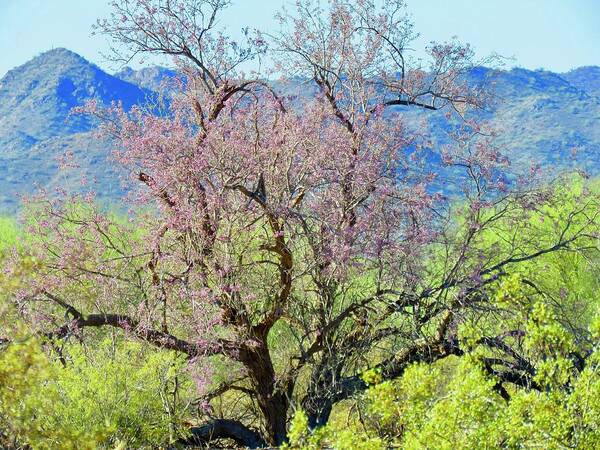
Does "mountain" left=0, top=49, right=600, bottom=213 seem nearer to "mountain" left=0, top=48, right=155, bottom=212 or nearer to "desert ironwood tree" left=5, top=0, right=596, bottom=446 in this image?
"mountain" left=0, top=48, right=155, bottom=212

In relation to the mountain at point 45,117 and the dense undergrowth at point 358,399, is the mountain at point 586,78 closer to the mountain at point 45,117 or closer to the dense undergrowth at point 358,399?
the mountain at point 45,117

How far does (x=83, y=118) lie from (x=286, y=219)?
94.6 meters

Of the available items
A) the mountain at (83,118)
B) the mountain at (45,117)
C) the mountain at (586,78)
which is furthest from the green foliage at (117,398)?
the mountain at (586,78)

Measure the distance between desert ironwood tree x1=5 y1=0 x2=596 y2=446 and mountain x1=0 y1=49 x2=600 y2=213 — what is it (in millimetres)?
64858

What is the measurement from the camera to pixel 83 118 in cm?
10031

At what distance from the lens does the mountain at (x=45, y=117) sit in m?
82.9

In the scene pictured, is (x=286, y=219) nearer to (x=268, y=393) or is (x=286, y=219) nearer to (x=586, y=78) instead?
(x=268, y=393)

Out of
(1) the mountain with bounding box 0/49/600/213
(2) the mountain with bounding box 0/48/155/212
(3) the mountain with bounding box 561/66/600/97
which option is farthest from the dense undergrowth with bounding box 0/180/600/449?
(3) the mountain with bounding box 561/66/600/97

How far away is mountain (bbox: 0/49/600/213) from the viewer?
91562mm

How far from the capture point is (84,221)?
10320 mm

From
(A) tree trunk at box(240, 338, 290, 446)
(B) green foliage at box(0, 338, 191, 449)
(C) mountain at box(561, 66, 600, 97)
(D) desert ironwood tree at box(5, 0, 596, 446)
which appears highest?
(C) mountain at box(561, 66, 600, 97)

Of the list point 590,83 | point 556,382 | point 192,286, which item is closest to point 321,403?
point 192,286

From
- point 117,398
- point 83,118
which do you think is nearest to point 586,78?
point 83,118

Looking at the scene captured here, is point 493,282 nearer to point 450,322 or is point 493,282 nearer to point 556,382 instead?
point 450,322
